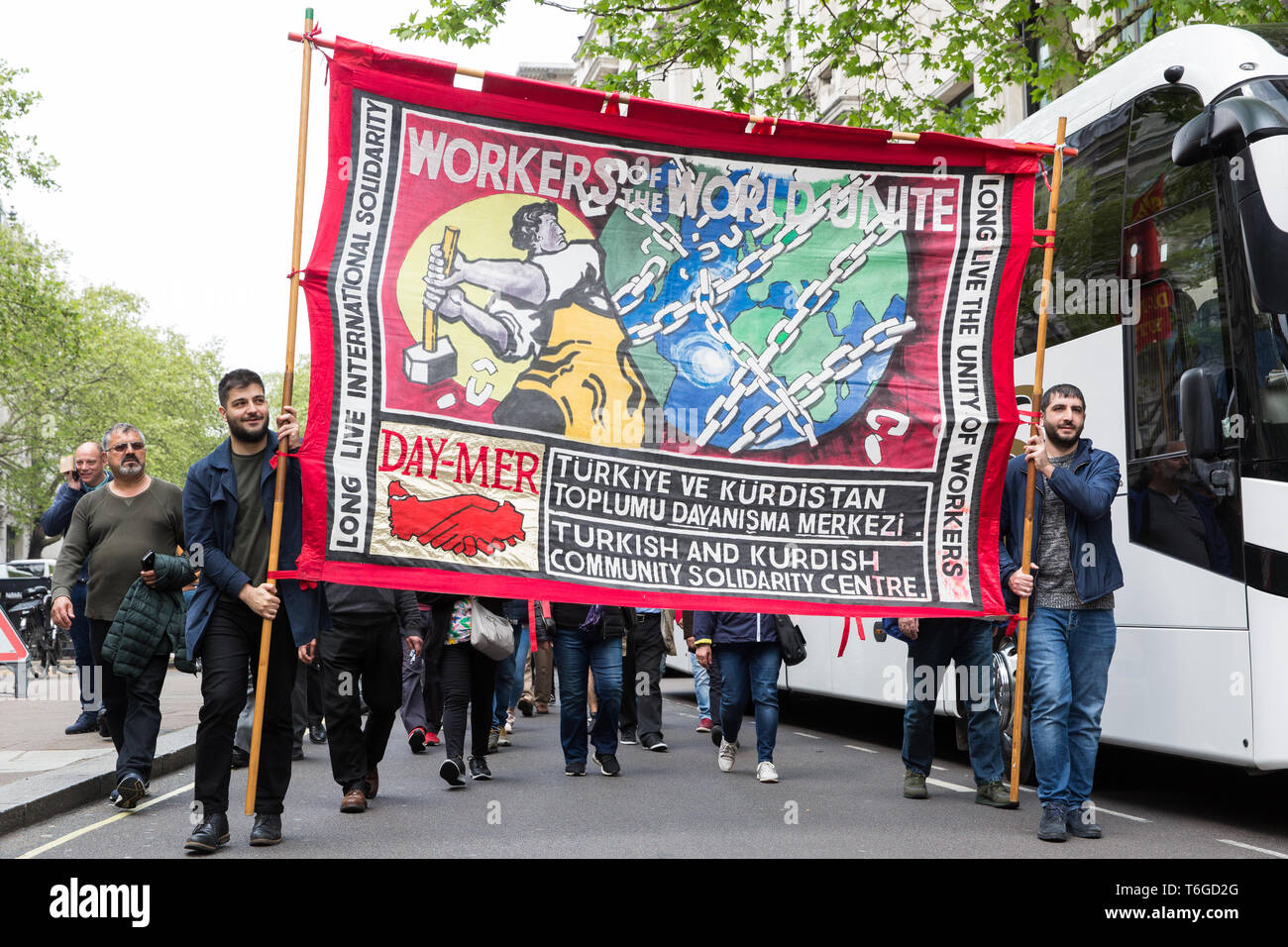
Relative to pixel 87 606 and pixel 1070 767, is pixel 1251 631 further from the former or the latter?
pixel 87 606

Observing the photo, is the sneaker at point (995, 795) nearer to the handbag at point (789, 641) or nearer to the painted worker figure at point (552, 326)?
the handbag at point (789, 641)

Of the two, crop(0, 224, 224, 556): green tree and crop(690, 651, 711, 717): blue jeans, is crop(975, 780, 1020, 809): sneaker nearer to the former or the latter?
crop(690, 651, 711, 717): blue jeans

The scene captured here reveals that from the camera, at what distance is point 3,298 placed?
104 ft

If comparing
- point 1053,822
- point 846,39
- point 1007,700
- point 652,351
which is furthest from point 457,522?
point 846,39

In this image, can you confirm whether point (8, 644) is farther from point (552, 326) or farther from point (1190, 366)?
point (1190, 366)

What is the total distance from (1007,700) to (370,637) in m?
3.77

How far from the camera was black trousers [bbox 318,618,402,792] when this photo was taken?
7.12 m

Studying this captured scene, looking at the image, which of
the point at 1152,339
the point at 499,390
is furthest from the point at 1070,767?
the point at 499,390

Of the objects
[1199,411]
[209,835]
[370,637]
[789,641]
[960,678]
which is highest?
[1199,411]

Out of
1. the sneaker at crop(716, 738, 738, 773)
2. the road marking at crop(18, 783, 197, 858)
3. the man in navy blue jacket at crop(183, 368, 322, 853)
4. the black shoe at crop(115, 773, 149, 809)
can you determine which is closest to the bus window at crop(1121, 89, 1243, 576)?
the sneaker at crop(716, 738, 738, 773)

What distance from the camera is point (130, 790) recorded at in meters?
7.29

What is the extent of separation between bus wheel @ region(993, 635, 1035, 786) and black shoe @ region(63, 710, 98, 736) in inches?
275

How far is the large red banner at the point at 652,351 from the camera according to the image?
5.96 metres

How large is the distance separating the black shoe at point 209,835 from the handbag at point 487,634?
8.41 ft
